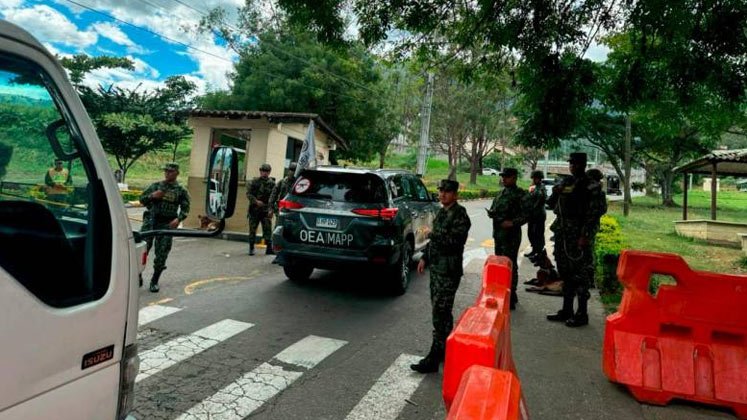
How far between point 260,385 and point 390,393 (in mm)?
1037

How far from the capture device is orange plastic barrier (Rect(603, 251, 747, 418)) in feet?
11.8

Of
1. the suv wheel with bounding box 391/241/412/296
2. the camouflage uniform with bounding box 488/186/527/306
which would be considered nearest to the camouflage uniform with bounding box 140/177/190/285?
the suv wheel with bounding box 391/241/412/296

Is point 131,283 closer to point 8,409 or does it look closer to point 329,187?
point 8,409

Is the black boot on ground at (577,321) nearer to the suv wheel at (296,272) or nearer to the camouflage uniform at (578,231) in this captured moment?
the camouflage uniform at (578,231)

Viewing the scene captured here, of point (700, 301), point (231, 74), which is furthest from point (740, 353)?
point (231, 74)

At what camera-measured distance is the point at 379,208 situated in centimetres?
612

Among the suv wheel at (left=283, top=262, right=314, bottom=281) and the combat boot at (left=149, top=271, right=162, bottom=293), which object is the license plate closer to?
the suv wheel at (left=283, top=262, right=314, bottom=281)

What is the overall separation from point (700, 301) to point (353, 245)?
373 centimetres

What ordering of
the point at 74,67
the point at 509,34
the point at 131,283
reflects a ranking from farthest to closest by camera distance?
the point at 74,67, the point at 509,34, the point at 131,283

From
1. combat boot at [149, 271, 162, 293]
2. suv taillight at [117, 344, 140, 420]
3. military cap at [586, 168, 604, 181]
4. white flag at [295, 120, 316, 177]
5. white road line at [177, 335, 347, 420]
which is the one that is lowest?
white road line at [177, 335, 347, 420]

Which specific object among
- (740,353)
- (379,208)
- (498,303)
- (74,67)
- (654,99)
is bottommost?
(740,353)

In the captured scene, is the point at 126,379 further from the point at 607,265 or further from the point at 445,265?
the point at 607,265

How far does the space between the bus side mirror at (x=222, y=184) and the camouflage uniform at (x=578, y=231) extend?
468 cm

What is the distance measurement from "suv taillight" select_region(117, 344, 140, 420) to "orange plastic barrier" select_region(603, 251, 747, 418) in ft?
11.9
